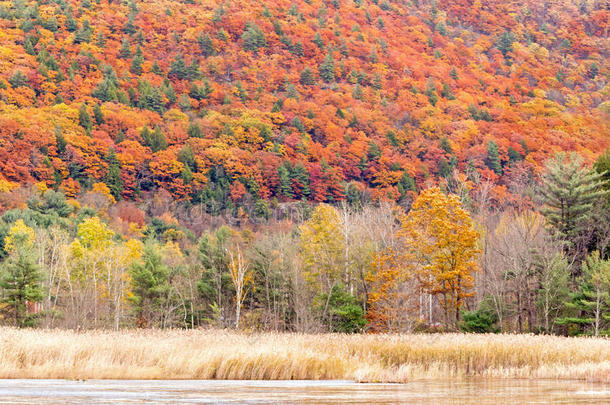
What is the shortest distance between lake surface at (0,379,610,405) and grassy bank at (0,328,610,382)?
1.45 meters

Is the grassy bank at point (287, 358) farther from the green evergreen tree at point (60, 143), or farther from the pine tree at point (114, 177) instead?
the green evergreen tree at point (60, 143)

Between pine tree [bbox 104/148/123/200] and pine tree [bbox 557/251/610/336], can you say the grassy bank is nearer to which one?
pine tree [bbox 557/251/610/336]

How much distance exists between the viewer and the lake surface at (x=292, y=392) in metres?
20.2

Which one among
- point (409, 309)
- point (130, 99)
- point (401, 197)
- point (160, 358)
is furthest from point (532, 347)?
point (130, 99)

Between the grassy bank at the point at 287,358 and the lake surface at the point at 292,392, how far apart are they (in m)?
1.45

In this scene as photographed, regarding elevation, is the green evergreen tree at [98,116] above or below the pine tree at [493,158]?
above

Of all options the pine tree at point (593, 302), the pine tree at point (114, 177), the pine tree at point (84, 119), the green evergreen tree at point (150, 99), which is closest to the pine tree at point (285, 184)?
the pine tree at point (114, 177)

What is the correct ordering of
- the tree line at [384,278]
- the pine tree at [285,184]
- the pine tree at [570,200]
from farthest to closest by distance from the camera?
the pine tree at [285,184] → the pine tree at [570,200] → the tree line at [384,278]

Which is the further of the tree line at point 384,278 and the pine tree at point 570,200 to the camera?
the pine tree at point 570,200

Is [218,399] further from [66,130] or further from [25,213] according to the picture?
[66,130]

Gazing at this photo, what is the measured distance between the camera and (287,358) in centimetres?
2791

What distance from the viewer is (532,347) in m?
32.4

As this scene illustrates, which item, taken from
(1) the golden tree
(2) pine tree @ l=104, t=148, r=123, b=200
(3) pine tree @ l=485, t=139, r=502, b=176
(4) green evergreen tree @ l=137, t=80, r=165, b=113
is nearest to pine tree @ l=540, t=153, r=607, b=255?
(1) the golden tree

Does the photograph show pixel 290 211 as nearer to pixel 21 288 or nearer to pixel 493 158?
pixel 493 158
